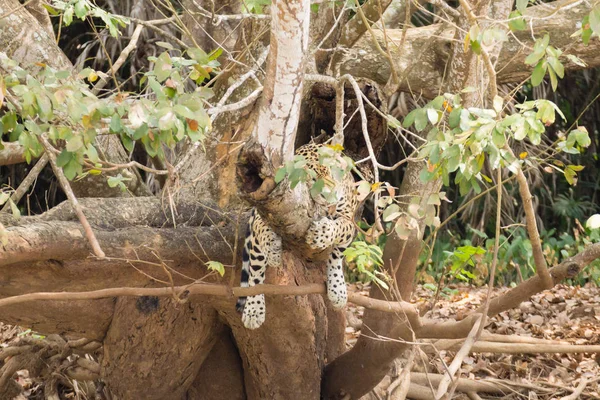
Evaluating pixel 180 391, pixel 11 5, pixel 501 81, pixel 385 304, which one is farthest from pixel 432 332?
pixel 11 5

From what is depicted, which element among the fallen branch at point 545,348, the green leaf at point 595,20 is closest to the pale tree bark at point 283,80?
the green leaf at point 595,20

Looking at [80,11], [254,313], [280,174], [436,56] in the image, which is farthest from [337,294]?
[436,56]

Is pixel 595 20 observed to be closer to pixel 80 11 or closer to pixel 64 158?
pixel 64 158

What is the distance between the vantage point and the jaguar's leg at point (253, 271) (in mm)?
3900

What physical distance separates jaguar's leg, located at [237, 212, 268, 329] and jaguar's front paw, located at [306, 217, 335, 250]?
1.12 feet

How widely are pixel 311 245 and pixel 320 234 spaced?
0.07 m

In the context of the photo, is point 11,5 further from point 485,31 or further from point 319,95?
point 485,31

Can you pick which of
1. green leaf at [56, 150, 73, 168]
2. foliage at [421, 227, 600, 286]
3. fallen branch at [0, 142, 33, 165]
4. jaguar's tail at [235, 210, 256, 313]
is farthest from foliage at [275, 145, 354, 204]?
foliage at [421, 227, 600, 286]

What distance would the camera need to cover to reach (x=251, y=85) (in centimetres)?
443

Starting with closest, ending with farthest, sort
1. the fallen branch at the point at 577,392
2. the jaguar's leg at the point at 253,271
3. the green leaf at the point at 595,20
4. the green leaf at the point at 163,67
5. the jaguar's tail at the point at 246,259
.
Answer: the green leaf at the point at 595,20, the green leaf at the point at 163,67, the jaguar's leg at the point at 253,271, the jaguar's tail at the point at 246,259, the fallen branch at the point at 577,392

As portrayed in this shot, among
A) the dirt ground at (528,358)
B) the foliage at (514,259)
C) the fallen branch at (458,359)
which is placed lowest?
the foliage at (514,259)

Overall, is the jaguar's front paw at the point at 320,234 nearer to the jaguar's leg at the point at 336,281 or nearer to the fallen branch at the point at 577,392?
the jaguar's leg at the point at 336,281

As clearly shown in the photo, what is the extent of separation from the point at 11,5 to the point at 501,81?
3.03m

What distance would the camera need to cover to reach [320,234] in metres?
3.58
